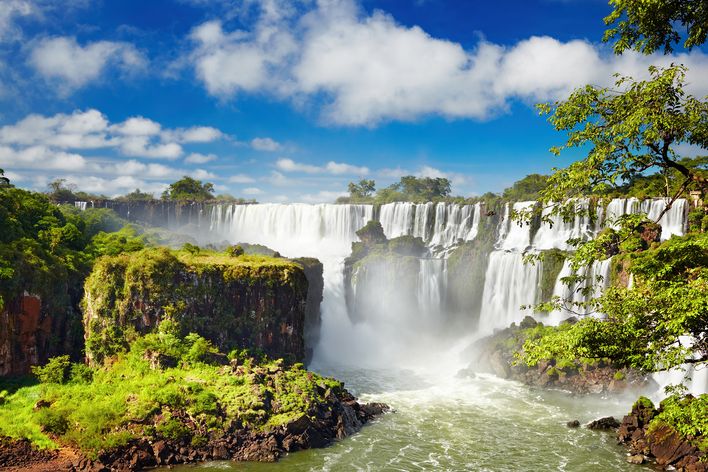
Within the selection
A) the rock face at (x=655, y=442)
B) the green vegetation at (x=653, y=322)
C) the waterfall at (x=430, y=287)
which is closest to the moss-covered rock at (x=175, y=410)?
the rock face at (x=655, y=442)

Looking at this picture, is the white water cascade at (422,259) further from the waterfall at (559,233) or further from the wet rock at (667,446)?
the wet rock at (667,446)

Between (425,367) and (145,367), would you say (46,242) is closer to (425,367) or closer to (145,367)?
(145,367)

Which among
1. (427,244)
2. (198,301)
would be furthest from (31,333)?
(427,244)

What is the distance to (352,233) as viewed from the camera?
2714 inches

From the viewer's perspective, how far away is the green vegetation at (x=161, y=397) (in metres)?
25.1

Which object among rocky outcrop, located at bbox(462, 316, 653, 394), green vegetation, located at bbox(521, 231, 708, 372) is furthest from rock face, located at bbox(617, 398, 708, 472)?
green vegetation, located at bbox(521, 231, 708, 372)

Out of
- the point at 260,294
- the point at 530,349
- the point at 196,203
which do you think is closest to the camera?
the point at 530,349

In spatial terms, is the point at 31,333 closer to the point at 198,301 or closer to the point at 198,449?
the point at 198,301

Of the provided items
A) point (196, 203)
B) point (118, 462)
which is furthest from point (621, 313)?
point (196, 203)

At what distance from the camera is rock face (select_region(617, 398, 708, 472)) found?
2338 cm

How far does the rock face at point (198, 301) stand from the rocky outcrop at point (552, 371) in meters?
15.5

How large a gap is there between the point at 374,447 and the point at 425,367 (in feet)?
60.9

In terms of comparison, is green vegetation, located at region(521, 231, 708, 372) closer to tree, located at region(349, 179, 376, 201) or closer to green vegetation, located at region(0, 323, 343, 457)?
green vegetation, located at region(0, 323, 343, 457)

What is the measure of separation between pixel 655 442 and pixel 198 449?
22.5 metres
